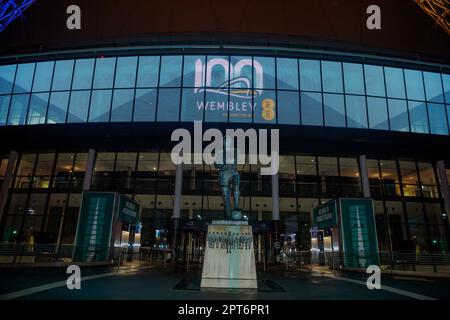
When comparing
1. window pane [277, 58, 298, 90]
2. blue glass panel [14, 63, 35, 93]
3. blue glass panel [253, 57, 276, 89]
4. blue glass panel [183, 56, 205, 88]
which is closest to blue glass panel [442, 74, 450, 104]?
window pane [277, 58, 298, 90]

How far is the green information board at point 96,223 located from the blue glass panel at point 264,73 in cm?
1500

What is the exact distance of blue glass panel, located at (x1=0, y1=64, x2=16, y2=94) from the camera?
26.4m

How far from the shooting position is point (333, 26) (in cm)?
2433

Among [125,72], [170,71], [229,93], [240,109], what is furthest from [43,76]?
[240,109]

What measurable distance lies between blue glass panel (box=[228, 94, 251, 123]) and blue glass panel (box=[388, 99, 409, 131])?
11953 mm

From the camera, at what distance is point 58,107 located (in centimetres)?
2497

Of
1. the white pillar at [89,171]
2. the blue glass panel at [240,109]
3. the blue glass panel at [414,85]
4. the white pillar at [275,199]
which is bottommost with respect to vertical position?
the white pillar at [275,199]

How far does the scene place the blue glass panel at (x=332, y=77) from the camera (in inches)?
993

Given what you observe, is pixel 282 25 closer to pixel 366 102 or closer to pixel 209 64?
pixel 209 64

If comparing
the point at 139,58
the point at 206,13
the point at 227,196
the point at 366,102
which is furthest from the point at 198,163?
the point at 227,196

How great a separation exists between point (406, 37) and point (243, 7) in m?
14.2

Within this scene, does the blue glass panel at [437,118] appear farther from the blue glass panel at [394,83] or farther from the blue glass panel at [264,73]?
the blue glass panel at [264,73]

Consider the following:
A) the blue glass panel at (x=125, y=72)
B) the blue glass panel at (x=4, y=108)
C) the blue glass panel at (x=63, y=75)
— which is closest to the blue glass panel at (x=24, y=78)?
the blue glass panel at (x=4, y=108)

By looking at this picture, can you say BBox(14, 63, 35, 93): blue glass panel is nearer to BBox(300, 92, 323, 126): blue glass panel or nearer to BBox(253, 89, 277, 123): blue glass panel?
BBox(253, 89, 277, 123): blue glass panel
